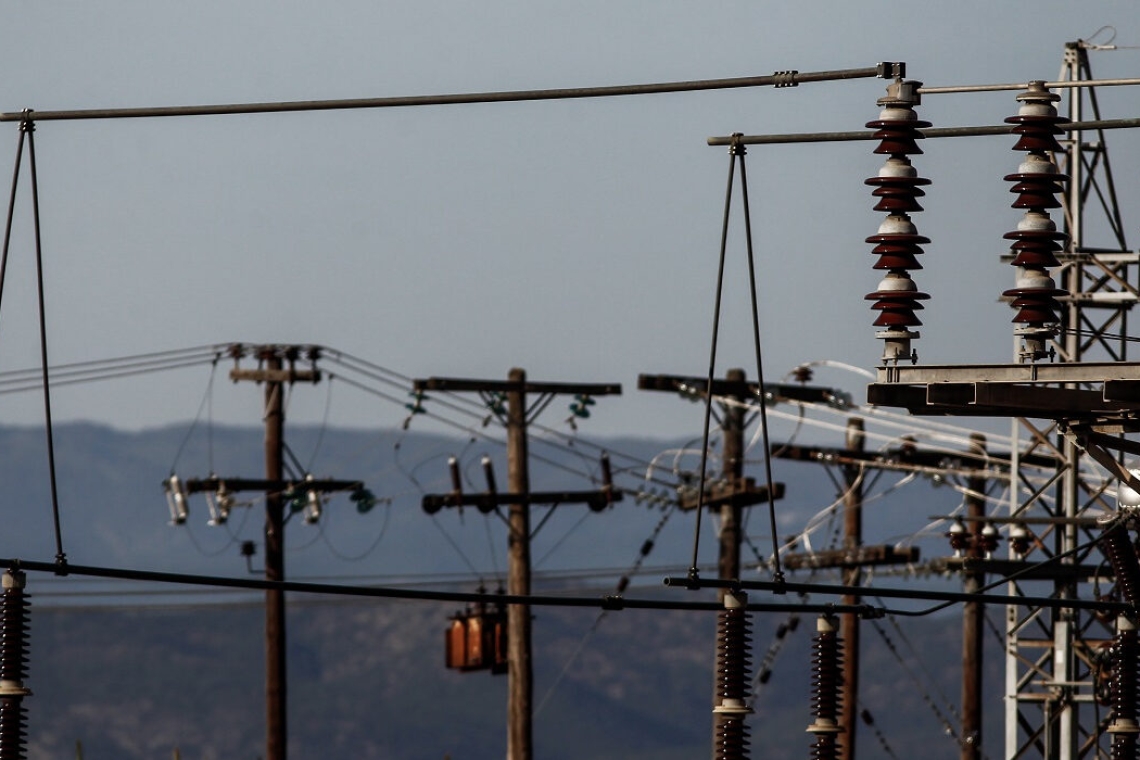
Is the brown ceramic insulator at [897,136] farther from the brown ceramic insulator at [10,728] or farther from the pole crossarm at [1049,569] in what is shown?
the pole crossarm at [1049,569]

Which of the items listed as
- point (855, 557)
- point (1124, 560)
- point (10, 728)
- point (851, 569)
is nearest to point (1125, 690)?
point (1124, 560)

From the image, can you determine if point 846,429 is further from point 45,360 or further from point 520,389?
point 45,360

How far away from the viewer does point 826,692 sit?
50.1 ft

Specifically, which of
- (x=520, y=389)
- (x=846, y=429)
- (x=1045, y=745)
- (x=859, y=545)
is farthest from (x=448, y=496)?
(x=1045, y=745)

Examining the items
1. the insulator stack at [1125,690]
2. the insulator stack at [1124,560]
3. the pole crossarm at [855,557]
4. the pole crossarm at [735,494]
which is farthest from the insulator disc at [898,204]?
the pole crossarm at [855,557]

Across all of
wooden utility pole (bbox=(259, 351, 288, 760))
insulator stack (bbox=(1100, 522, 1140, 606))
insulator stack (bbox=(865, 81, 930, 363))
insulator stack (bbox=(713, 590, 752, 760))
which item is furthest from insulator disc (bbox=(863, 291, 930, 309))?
wooden utility pole (bbox=(259, 351, 288, 760))

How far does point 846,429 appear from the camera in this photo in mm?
37312

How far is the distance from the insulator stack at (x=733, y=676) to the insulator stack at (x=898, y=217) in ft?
7.33

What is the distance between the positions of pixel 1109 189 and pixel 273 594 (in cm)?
1508

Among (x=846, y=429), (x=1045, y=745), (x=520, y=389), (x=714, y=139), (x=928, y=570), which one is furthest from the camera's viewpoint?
(x=928, y=570)

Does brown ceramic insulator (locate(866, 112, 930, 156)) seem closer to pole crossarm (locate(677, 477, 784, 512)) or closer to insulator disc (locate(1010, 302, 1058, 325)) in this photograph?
insulator disc (locate(1010, 302, 1058, 325))

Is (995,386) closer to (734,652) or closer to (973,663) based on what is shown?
(734,652)

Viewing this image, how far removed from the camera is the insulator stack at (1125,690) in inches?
628

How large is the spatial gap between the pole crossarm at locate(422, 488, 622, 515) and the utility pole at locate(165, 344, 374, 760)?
190 centimetres
